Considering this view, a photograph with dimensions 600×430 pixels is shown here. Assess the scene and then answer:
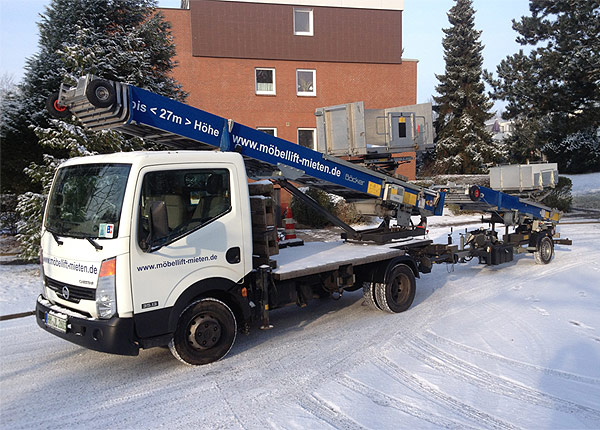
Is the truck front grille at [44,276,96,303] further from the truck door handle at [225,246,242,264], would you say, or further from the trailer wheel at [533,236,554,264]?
the trailer wheel at [533,236,554,264]

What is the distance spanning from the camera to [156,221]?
167 inches

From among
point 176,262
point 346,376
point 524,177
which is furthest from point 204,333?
point 524,177

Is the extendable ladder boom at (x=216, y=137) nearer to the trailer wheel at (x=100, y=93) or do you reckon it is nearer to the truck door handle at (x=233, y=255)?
the trailer wheel at (x=100, y=93)

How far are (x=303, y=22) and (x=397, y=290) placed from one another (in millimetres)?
18099

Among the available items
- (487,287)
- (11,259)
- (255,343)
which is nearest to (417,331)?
(255,343)

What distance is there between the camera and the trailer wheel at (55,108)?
4965mm

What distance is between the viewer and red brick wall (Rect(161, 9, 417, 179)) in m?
20.5

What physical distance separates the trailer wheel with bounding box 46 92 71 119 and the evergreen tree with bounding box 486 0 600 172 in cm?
1994

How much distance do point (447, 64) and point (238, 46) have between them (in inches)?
617

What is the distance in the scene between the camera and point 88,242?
4473 mm

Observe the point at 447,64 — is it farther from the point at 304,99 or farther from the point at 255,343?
the point at 255,343

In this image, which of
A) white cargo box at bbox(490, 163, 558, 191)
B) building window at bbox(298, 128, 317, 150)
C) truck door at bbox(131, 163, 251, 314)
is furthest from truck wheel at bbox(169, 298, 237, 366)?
building window at bbox(298, 128, 317, 150)

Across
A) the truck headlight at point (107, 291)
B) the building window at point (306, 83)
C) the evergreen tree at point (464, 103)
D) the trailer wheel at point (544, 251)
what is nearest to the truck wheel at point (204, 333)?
the truck headlight at point (107, 291)

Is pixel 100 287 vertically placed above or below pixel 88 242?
below
